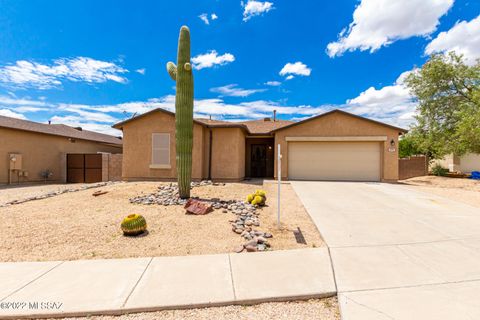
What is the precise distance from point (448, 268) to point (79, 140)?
2236 cm

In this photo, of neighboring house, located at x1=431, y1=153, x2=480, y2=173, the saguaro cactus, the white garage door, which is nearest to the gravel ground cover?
the saguaro cactus

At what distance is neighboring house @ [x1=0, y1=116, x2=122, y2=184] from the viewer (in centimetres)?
1360

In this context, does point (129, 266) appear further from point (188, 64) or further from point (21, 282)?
point (188, 64)

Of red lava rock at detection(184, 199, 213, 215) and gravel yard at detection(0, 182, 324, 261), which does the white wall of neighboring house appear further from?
red lava rock at detection(184, 199, 213, 215)

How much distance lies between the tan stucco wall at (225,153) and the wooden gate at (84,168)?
865cm

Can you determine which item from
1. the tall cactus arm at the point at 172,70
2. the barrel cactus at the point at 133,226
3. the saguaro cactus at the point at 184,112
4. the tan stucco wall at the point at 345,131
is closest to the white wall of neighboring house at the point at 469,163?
the tan stucco wall at the point at 345,131

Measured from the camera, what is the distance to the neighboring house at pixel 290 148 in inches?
497

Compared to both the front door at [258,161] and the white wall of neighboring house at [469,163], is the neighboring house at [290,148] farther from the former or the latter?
the white wall of neighboring house at [469,163]

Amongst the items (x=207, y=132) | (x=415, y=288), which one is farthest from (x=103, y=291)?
(x=207, y=132)

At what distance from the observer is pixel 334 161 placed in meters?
14.0

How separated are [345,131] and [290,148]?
3.41m

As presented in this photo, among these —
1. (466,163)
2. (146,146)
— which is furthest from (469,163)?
(146,146)

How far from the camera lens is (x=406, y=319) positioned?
7.52 feet

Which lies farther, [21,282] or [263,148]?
[263,148]
